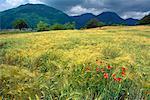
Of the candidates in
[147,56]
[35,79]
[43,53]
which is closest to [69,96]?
[35,79]

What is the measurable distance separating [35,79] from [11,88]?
2.34 ft

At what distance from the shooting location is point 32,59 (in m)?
13.0

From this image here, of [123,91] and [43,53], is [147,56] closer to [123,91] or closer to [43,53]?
[43,53]

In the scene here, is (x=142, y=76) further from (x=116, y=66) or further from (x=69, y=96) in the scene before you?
(x=69, y=96)

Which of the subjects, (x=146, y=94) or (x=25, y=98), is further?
(x=146, y=94)

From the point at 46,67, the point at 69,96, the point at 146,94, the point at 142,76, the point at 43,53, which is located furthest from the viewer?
the point at 43,53

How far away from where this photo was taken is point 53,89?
839 cm

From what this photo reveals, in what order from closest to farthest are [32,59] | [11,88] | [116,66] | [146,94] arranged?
[11,88]
[146,94]
[116,66]
[32,59]

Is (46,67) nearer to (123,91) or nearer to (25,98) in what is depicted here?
(123,91)

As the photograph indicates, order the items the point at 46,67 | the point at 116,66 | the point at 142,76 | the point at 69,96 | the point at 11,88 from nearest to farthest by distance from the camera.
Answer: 1. the point at 69,96
2. the point at 11,88
3. the point at 142,76
4. the point at 116,66
5. the point at 46,67

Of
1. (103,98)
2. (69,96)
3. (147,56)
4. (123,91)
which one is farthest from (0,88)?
(147,56)

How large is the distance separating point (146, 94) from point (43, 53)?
20.5 feet

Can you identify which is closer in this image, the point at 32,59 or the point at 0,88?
the point at 0,88

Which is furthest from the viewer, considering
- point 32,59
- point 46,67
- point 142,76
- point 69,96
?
point 32,59
